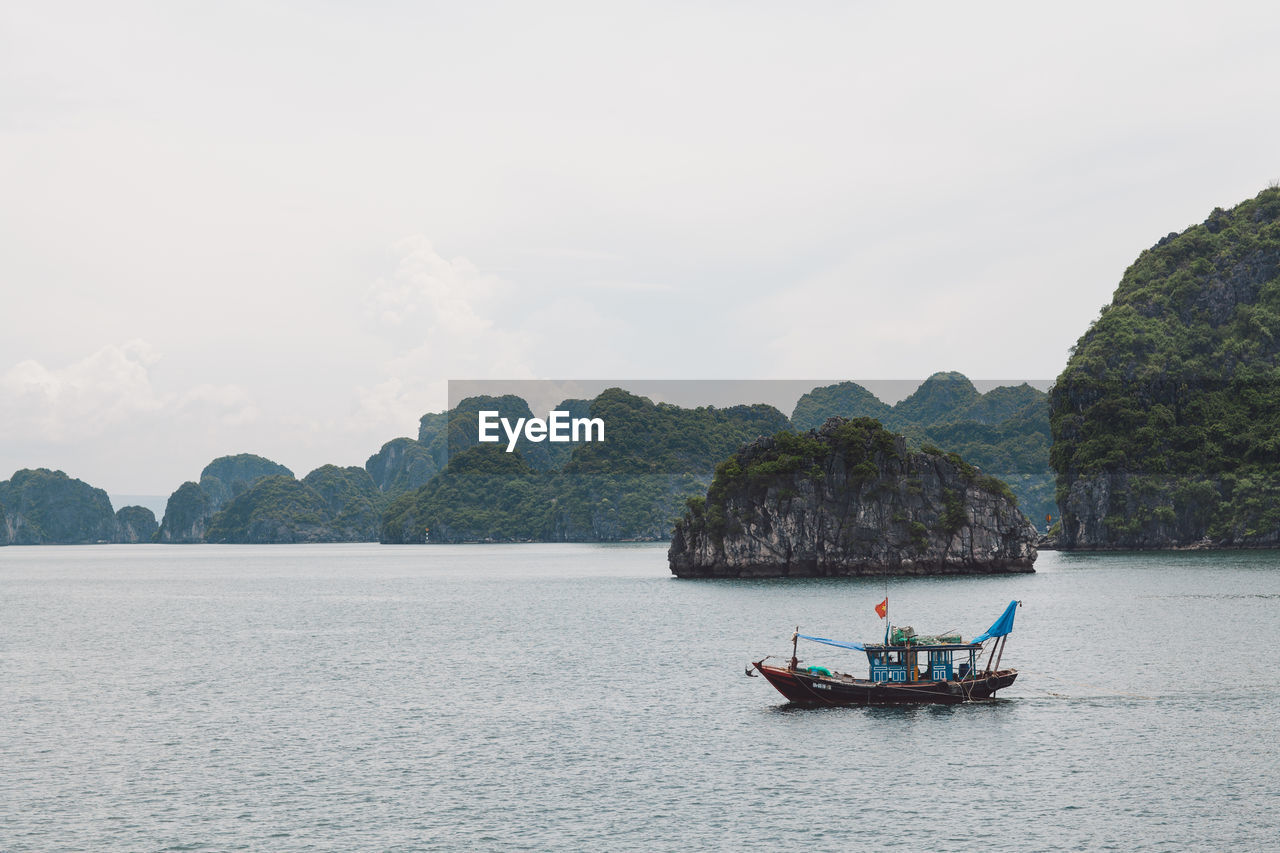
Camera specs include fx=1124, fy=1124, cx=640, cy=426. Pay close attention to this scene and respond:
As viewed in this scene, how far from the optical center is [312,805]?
40.9 meters

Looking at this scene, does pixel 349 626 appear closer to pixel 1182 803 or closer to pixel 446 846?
pixel 446 846

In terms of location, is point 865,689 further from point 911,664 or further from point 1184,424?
point 1184,424

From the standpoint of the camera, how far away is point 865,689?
56969mm

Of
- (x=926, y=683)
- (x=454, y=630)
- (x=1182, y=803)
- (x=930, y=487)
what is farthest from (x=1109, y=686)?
(x=930, y=487)

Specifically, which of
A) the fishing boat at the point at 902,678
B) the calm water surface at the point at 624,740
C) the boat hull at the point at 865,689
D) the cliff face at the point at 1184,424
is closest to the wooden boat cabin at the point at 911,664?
the fishing boat at the point at 902,678

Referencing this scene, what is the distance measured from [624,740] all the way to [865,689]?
13.6 metres

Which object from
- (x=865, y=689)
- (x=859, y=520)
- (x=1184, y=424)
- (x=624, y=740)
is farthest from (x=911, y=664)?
(x=1184, y=424)

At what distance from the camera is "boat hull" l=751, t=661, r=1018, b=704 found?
5681 centimetres

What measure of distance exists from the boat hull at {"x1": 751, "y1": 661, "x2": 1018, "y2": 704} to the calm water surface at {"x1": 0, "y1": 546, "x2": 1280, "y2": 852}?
35.6 inches

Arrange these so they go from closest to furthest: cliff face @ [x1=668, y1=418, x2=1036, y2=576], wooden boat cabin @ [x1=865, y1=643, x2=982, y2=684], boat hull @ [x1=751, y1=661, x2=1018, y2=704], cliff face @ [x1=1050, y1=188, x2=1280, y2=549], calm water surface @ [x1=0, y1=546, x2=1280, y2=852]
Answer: calm water surface @ [x1=0, y1=546, x2=1280, y2=852]
boat hull @ [x1=751, y1=661, x2=1018, y2=704]
wooden boat cabin @ [x1=865, y1=643, x2=982, y2=684]
cliff face @ [x1=668, y1=418, x2=1036, y2=576]
cliff face @ [x1=1050, y1=188, x2=1280, y2=549]

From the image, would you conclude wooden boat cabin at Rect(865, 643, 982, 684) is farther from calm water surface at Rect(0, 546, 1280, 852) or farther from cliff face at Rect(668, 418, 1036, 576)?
cliff face at Rect(668, 418, 1036, 576)

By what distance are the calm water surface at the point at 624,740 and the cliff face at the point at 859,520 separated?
143ft

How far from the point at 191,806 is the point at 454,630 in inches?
2187

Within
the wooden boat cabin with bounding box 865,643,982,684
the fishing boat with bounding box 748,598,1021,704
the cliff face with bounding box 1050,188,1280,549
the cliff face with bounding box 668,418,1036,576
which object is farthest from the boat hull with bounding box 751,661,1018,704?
the cliff face with bounding box 1050,188,1280,549
